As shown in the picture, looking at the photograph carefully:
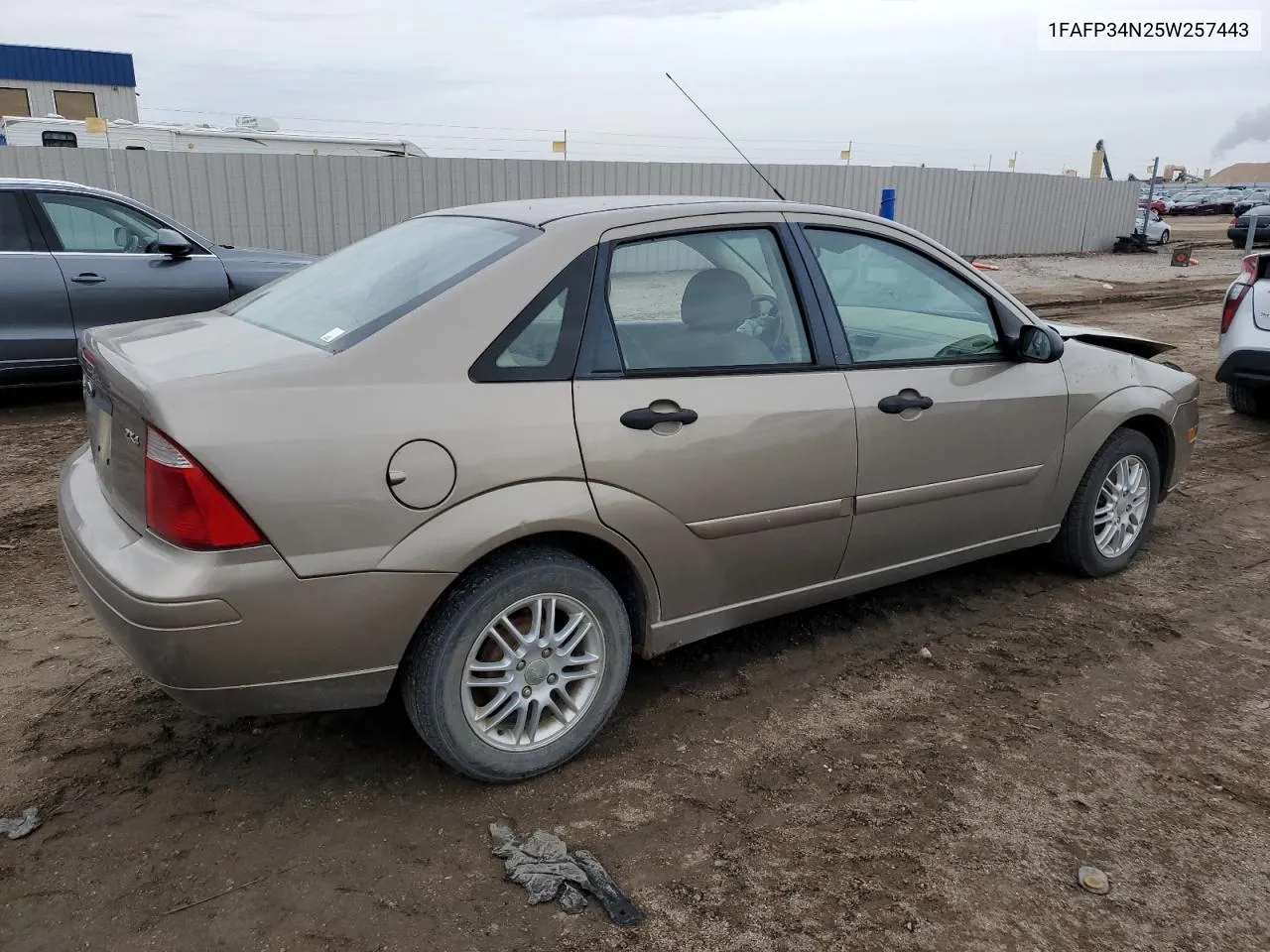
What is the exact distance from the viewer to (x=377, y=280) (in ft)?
10.3

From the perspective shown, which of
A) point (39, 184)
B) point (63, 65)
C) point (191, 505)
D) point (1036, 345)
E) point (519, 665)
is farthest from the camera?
point (63, 65)

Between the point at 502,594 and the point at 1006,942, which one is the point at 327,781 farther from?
the point at 1006,942

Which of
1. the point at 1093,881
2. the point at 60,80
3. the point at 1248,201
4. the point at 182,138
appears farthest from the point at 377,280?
the point at 1248,201

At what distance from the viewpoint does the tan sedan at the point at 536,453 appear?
2.45 meters

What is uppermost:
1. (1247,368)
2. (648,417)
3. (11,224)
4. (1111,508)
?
(11,224)

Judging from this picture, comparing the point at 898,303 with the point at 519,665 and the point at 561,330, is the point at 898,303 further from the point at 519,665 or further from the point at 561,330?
the point at 519,665

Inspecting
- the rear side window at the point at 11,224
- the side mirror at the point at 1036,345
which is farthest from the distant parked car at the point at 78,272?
the side mirror at the point at 1036,345

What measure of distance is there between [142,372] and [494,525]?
3.31 feet

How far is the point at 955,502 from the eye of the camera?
148 inches

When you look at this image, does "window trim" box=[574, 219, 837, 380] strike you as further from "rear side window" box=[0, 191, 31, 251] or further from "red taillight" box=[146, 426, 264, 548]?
"rear side window" box=[0, 191, 31, 251]

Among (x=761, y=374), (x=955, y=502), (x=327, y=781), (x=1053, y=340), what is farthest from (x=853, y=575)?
(x=327, y=781)

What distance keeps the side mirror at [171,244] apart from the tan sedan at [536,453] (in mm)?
4426

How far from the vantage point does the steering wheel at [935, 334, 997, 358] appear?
3.74m

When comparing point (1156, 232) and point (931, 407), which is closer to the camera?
point (931, 407)
